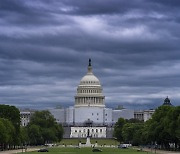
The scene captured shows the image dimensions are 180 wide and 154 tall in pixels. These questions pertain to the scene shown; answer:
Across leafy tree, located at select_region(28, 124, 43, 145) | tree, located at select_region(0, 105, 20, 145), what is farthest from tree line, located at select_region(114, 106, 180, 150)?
tree, located at select_region(0, 105, 20, 145)

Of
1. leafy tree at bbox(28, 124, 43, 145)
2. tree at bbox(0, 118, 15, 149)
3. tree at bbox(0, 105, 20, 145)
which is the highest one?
tree at bbox(0, 105, 20, 145)

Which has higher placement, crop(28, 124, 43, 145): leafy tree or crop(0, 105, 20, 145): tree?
crop(0, 105, 20, 145): tree

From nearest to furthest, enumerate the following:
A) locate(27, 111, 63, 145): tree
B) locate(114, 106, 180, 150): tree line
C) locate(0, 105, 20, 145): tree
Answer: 1. locate(114, 106, 180, 150): tree line
2. locate(0, 105, 20, 145): tree
3. locate(27, 111, 63, 145): tree

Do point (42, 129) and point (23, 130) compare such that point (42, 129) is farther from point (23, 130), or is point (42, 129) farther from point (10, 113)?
point (10, 113)

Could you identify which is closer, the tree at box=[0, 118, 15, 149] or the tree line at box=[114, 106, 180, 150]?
the tree at box=[0, 118, 15, 149]

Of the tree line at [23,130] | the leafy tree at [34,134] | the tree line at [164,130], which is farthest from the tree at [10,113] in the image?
the tree line at [164,130]

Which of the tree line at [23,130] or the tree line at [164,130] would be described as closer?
the tree line at [164,130]

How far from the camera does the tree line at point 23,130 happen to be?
4239 inches

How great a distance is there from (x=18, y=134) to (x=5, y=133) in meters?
15.6

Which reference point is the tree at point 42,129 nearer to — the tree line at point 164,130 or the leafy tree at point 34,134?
the leafy tree at point 34,134

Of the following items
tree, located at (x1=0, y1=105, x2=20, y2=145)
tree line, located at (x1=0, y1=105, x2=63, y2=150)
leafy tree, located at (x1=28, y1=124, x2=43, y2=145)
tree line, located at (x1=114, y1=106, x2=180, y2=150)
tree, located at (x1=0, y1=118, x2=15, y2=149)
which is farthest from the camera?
leafy tree, located at (x1=28, y1=124, x2=43, y2=145)

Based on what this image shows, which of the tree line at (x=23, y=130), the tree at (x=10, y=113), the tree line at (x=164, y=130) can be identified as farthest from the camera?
the tree at (x=10, y=113)

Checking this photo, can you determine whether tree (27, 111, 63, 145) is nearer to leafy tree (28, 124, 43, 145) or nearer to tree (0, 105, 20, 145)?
leafy tree (28, 124, 43, 145)

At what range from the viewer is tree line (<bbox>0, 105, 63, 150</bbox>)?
4239 inches
